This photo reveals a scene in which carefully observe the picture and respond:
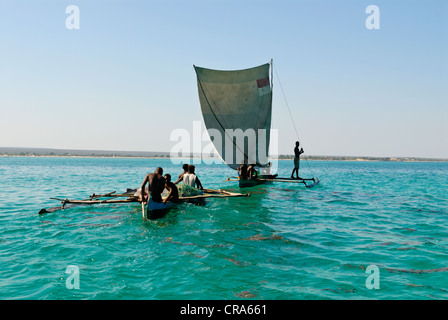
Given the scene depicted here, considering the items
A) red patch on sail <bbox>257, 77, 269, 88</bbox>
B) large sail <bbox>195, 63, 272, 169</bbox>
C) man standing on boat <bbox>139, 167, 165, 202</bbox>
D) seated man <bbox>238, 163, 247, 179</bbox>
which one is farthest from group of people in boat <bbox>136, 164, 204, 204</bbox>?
red patch on sail <bbox>257, 77, 269, 88</bbox>

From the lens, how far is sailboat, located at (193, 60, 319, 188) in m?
22.8

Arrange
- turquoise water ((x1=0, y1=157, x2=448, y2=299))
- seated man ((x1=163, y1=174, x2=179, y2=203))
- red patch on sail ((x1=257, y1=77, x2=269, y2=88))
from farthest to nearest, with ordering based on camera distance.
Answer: red patch on sail ((x1=257, y1=77, x2=269, y2=88))
seated man ((x1=163, y1=174, x2=179, y2=203))
turquoise water ((x1=0, y1=157, x2=448, y2=299))

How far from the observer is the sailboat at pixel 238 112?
896 inches

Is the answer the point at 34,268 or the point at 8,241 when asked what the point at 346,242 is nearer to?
the point at 34,268

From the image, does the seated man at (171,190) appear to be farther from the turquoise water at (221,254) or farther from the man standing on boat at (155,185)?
the man standing on boat at (155,185)

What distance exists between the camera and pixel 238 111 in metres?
23.4

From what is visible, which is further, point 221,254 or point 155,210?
point 155,210

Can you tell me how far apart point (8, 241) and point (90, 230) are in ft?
7.87

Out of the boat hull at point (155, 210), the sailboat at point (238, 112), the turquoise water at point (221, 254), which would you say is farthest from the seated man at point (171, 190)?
the sailboat at point (238, 112)

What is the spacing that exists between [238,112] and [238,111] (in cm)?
8

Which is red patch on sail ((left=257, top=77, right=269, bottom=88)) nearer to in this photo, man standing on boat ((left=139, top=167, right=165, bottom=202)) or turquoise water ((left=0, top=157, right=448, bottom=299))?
turquoise water ((left=0, top=157, right=448, bottom=299))

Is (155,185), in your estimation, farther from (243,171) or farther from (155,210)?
(243,171)

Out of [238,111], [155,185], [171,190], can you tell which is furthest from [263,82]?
[155,185]
